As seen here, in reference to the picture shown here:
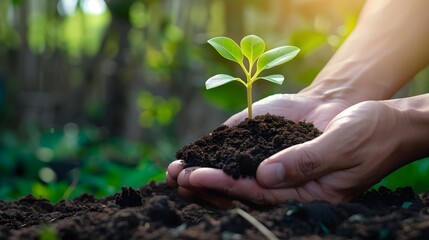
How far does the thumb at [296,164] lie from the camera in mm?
1361

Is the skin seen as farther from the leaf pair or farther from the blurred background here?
the blurred background

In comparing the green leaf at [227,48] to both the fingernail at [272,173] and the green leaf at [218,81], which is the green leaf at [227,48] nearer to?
the green leaf at [218,81]

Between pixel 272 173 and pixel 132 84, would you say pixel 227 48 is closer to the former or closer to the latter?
pixel 272 173

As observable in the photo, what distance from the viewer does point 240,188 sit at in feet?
4.75

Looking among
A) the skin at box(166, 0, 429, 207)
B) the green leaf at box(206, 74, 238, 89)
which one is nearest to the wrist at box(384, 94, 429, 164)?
the skin at box(166, 0, 429, 207)

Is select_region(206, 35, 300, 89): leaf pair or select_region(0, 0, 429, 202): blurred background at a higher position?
select_region(0, 0, 429, 202): blurred background

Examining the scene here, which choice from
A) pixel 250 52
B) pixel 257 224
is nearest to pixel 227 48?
pixel 250 52

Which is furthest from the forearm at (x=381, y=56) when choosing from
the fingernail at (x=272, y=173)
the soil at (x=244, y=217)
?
the fingernail at (x=272, y=173)

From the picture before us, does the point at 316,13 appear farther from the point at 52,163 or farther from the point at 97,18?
the point at 97,18

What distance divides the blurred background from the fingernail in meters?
1.06

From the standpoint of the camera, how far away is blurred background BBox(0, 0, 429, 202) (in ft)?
11.3

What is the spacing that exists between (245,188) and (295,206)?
9.4 inches

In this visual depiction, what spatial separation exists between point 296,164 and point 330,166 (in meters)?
0.11

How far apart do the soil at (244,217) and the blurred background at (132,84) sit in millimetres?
830
